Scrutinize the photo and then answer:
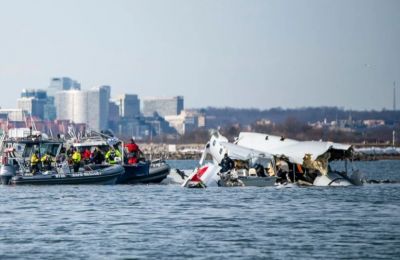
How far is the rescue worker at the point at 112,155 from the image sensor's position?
73.1 m

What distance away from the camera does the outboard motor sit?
2685 inches

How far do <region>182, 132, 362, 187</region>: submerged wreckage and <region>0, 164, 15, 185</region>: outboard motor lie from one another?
9.37m

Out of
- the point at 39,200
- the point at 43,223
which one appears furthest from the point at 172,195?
the point at 43,223

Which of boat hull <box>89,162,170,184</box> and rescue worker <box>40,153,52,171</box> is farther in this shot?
boat hull <box>89,162,170,184</box>

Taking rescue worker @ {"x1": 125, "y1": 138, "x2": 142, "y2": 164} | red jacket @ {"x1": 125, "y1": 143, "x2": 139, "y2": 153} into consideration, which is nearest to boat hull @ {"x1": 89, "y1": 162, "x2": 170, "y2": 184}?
rescue worker @ {"x1": 125, "y1": 138, "x2": 142, "y2": 164}

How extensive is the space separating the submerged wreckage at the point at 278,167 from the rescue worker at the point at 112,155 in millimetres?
5134

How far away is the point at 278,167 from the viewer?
71375 mm

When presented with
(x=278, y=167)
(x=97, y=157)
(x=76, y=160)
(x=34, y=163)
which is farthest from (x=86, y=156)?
(x=278, y=167)

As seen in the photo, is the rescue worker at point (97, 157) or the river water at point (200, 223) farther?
the rescue worker at point (97, 157)

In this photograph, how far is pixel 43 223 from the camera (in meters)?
46.3

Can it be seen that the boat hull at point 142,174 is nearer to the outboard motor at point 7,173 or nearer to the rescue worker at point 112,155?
the rescue worker at point 112,155

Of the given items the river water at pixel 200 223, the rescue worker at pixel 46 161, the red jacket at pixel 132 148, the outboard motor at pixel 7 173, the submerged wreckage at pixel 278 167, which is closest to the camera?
the river water at pixel 200 223

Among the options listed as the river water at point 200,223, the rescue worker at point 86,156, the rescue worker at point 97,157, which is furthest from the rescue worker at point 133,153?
the river water at point 200,223

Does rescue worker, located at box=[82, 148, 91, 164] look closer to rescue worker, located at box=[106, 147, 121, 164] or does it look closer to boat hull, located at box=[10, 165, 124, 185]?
rescue worker, located at box=[106, 147, 121, 164]
